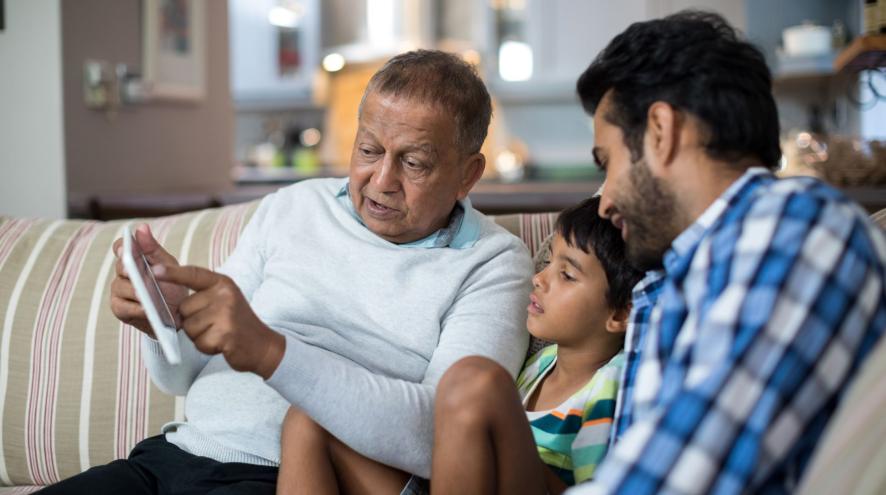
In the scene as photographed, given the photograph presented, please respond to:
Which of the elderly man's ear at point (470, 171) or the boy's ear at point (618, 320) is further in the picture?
the elderly man's ear at point (470, 171)

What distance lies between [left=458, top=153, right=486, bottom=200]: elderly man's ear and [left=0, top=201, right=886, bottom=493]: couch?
23cm

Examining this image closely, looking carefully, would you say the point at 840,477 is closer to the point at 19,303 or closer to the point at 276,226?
the point at 276,226

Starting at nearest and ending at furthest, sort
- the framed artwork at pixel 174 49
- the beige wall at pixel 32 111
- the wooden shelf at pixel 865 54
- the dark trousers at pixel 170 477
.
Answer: the dark trousers at pixel 170 477, the wooden shelf at pixel 865 54, the beige wall at pixel 32 111, the framed artwork at pixel 174 49

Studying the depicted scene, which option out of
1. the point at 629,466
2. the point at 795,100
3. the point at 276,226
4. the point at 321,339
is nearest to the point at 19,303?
the point at 276,226

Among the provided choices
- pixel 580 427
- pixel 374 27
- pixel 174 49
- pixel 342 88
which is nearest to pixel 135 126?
pixel 174 49

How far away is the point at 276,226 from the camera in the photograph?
5.46 ft

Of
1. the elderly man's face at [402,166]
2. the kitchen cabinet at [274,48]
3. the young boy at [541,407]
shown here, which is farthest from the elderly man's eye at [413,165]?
the kitchen cabinet at [274,48]

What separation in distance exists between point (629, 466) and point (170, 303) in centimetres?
77

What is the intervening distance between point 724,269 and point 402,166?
2.30 ft

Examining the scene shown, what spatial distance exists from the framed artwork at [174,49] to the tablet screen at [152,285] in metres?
2.08

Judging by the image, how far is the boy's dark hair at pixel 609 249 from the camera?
1.48m

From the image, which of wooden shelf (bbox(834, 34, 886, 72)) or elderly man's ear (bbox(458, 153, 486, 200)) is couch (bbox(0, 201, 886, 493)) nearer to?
elderly man's ear (bbox(458, 153, 486, 200))

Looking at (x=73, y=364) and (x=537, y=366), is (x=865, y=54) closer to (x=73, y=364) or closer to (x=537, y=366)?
(x=537, y=366)

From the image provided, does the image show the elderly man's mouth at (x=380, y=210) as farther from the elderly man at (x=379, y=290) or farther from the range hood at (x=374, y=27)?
the range hood at (x=374, y=27)
